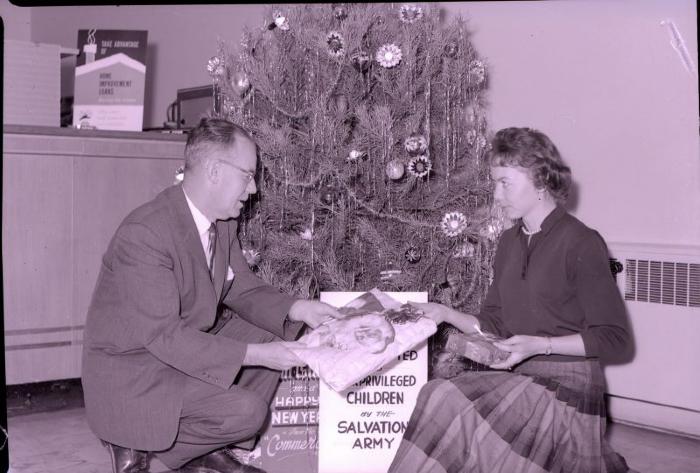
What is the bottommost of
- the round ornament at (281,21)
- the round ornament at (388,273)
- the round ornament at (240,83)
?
the round ornament at (388,273)

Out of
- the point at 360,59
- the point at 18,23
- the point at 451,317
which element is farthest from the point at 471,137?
the point at 18,23

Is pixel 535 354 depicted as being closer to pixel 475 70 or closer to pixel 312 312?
pixel 312 312

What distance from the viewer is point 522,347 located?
6.15 feet

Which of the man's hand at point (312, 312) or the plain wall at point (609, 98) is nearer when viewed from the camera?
the man's hand at point (312, 312)

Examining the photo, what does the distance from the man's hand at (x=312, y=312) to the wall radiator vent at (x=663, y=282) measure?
1.47m

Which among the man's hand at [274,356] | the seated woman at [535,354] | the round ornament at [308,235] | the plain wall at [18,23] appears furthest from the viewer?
the plain wall at [18,23]

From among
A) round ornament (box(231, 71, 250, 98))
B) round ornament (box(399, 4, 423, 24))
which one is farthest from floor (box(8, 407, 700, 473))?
round ornament (box(399, 4, 423, 24))

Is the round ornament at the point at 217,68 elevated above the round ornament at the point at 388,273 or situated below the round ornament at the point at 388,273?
above

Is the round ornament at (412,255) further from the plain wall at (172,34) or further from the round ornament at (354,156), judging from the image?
the plain wall at (172,34)

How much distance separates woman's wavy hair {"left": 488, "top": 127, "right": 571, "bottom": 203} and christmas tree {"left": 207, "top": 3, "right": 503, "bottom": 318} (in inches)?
19.1

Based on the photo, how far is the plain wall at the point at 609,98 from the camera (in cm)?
299

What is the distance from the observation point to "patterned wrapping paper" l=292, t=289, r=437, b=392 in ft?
6.39

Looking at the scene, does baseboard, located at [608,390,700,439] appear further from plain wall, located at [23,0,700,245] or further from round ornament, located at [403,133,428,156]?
round ornament, located at [403,133,428,156]

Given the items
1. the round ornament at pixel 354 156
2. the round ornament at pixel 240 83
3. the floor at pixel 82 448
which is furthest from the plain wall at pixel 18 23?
the round ornament at pixel 354 156
